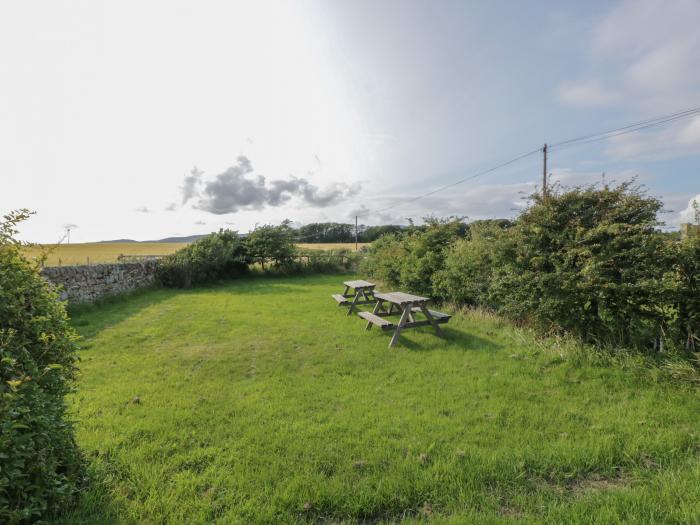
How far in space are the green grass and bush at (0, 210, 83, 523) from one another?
0.36 metres

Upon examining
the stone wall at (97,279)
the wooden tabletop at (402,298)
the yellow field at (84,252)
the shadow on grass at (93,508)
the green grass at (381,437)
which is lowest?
the green grass at (381,437)

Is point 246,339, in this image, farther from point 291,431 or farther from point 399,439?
point 399,439

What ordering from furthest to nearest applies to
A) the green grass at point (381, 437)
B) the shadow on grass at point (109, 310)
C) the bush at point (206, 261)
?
the bush at point (206, 261)
the shadow on grass at point (109, 310)
the green grass at point (381, 437)

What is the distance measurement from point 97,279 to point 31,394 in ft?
38.6

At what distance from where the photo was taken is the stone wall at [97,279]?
997cm

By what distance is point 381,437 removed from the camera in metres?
3.29

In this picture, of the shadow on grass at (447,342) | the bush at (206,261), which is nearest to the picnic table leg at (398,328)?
the shadow on grass at (447,342)

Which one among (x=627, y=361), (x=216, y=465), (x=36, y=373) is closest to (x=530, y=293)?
(x=627, y=361)

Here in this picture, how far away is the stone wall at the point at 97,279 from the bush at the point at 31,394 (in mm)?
7034

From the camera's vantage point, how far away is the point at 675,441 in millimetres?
3127

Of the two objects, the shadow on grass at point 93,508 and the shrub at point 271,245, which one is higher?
the shrub at point 271,245

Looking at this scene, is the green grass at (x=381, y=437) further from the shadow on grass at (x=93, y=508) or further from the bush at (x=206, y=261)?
the bush at (x=206, y=261)

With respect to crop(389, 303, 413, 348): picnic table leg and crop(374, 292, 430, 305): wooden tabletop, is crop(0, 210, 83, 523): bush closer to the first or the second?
crop(389, 303, 413, 348): picnic table leg

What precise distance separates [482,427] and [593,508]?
1.12 meters
